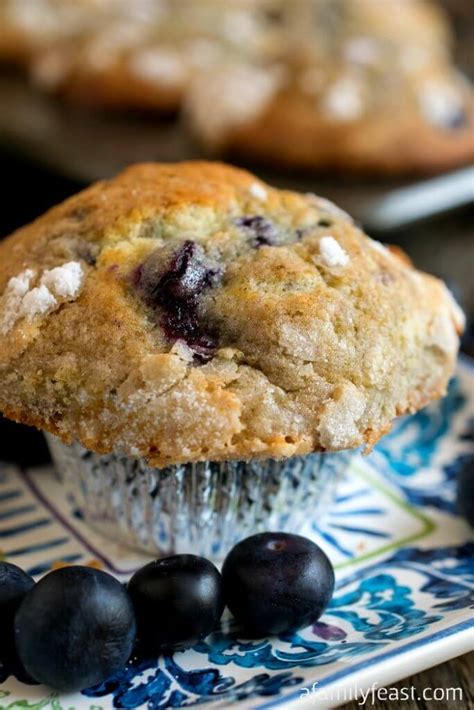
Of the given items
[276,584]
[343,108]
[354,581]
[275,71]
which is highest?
[275,71]

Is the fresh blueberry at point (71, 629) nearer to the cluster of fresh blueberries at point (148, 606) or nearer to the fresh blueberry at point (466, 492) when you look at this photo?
the cluster of fresh blueberries at point (148, 606)

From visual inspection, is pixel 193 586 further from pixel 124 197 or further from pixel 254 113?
pixel 254 113

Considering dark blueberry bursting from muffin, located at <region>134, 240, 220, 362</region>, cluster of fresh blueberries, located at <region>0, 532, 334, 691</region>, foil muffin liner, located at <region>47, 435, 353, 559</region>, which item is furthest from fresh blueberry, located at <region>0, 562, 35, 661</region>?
dark blueberry bursting from muffin, located at <region>134, 240, 220, 362</region>

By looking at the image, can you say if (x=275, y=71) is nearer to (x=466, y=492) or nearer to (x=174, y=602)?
(x=466, y=492)

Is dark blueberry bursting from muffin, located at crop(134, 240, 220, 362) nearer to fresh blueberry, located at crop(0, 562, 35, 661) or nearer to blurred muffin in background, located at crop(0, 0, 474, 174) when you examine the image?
fresh blueberry, located at crop(0, 562, 35, 661)

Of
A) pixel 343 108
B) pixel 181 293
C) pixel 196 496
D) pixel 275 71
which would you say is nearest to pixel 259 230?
pixel 181 293

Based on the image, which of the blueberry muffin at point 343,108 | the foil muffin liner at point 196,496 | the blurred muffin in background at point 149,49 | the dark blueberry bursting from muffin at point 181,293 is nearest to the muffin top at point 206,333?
the dark blueberry bursting from muffin at point 181,293
